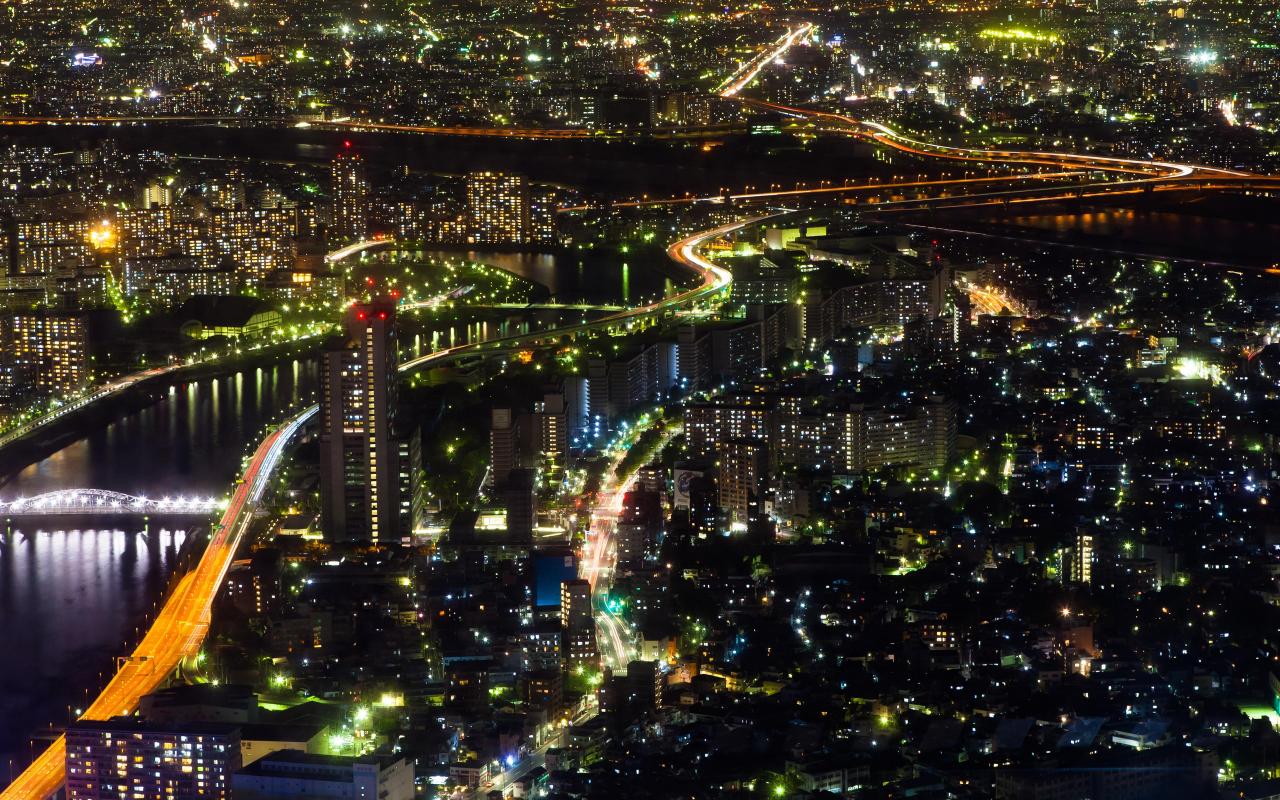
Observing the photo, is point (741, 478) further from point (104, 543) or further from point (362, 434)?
point (104, 543)

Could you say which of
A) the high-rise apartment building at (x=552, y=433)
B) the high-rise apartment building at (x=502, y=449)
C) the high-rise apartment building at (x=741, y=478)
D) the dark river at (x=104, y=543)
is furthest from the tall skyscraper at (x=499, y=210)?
the high-rise apartment building at (x=741, y=478)

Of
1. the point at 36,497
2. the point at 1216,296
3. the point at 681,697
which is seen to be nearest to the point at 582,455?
the point at 36,497

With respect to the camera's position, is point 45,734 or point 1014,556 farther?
point 1014,556

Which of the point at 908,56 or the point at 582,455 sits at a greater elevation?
the point at 908,56

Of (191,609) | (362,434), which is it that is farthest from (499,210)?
(191,609)

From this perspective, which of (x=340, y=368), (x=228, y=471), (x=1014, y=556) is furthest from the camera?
(x=228, y=471)

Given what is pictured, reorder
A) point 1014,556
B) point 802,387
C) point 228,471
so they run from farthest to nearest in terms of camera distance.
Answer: point 802,387 < point 228,471 < point 1014,556

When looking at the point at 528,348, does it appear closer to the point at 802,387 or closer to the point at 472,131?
the point at 802,387
